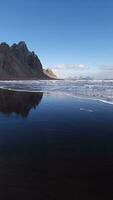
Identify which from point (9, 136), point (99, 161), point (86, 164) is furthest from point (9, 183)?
point (9, 136)

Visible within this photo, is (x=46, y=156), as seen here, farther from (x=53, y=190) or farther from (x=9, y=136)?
(x=9, y=136)

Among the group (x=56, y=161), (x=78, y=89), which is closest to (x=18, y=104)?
(x=56, y=161)

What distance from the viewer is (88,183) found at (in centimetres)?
611

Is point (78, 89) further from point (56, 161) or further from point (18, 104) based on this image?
point (56, 161)

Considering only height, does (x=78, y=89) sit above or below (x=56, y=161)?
below

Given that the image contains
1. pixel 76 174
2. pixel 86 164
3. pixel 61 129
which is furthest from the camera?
pixel 61 129

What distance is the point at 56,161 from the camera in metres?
7.47

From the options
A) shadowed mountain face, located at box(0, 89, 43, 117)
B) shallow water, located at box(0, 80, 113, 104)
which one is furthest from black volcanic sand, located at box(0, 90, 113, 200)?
shallow water, located at box(0, 80, 113, 104)

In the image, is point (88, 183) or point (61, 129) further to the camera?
point (61, 129)

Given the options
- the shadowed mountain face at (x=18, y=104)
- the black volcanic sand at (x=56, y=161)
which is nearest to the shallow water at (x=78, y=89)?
the shadowed mountain face at (x=18, y=104)

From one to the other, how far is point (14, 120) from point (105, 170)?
790 centimetres

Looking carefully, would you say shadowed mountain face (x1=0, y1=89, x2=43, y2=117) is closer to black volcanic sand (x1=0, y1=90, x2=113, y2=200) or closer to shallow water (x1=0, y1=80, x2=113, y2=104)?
black volcanic sand (x1=0, y1=90, x2=113, y2=200)

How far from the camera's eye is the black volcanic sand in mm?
5738

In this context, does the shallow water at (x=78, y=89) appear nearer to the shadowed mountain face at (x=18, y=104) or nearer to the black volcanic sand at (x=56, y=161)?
the shadowed mountain face at (x=18, y=104)
